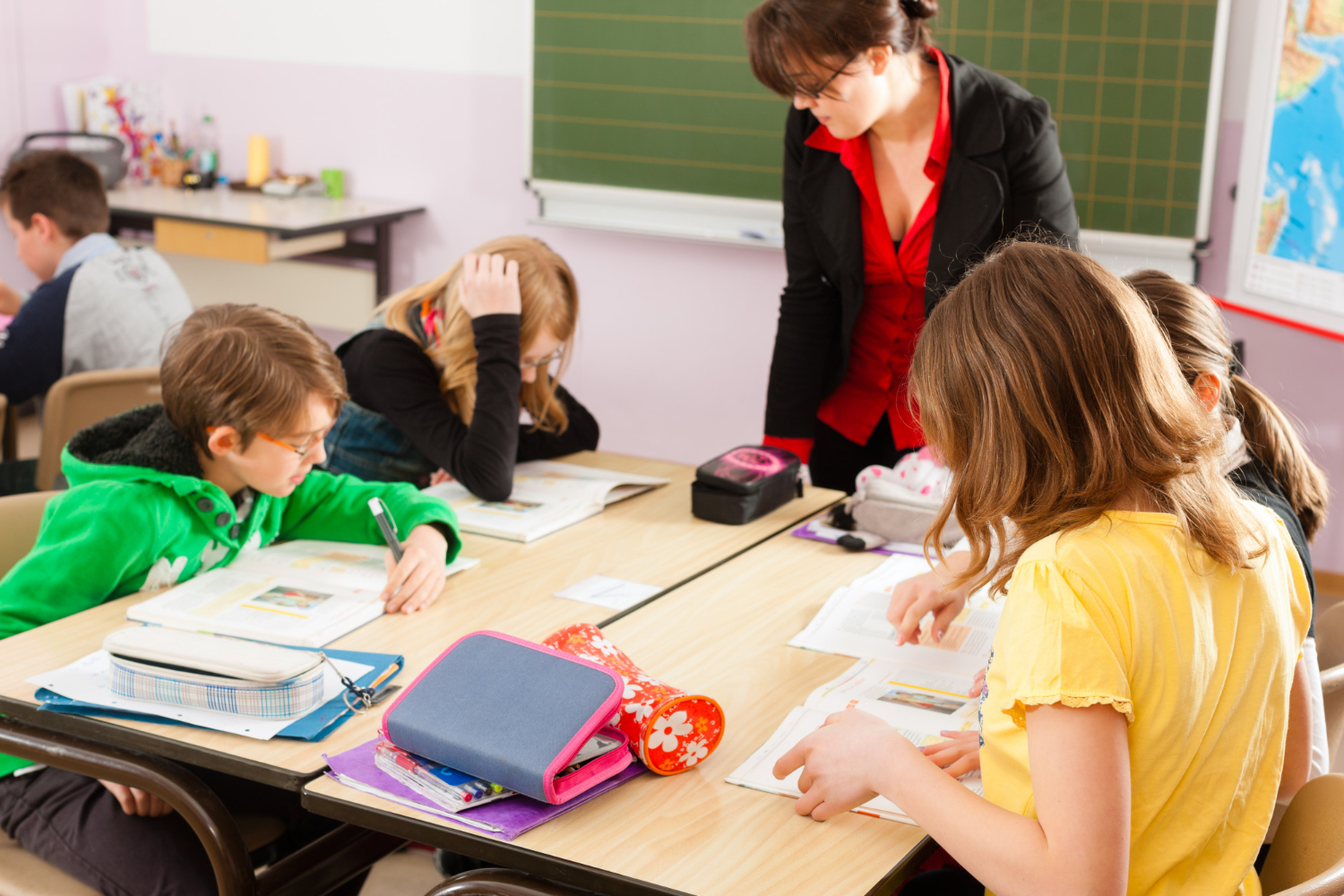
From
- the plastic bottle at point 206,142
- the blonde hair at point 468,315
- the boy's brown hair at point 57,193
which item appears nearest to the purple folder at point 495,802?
the blonde hair at point 468,315

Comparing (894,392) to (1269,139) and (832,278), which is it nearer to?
(832,278)

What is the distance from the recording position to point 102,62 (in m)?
4.56

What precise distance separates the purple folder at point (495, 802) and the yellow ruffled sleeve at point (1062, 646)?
1.22 feet

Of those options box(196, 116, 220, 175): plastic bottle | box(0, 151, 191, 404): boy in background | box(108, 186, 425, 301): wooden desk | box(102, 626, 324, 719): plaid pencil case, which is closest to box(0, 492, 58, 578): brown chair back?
box(102, 626, 324, 719): plaid pencil case

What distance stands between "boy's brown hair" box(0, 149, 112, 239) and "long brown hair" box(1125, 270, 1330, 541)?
2.51 metres

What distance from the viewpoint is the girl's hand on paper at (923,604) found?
4.79ft

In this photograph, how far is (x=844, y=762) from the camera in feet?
→ 3.55

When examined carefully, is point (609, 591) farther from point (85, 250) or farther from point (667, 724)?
point (85, 250)

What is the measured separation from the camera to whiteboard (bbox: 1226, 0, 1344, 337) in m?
2.51

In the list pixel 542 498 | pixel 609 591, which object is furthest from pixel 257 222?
pixel 609 591

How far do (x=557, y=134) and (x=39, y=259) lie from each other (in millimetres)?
1481

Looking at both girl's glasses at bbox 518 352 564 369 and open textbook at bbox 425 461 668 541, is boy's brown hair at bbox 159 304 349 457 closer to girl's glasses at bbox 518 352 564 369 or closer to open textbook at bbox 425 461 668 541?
open textbook at bbox 425 461 668 541

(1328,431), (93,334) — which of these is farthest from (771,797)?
(1328,431)

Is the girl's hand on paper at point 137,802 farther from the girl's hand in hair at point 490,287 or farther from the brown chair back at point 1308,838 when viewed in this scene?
the brown chair back at point 1308,838
